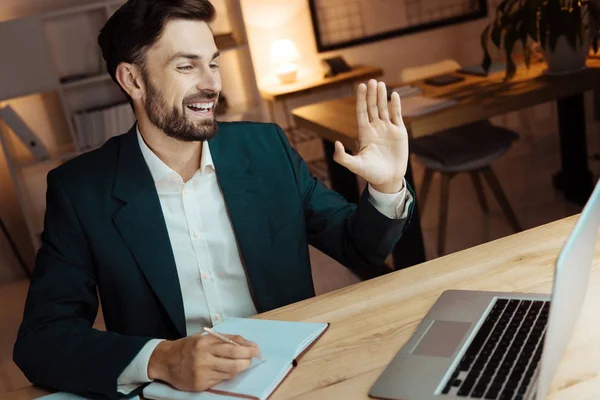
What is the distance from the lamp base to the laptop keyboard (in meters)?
3.98

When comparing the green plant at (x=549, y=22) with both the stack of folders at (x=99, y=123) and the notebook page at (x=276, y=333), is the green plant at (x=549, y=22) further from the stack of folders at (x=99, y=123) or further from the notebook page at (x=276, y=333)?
the stack of folders at (x=99, y=123)

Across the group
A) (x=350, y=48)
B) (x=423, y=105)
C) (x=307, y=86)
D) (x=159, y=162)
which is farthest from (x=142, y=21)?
(x=350, y=48)

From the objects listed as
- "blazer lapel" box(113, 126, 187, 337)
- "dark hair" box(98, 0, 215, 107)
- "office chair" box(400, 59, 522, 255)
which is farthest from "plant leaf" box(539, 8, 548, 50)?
"blazer lapel" box(113, 126, 187, 337)

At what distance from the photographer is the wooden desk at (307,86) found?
191 inches

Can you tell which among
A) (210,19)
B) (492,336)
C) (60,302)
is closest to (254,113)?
(210,19)

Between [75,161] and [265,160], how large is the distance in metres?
0.44

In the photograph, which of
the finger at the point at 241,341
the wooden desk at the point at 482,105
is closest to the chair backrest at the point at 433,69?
the wooden desk at the point at 482,105

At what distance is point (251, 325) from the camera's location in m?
1.26

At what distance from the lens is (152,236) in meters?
1.48

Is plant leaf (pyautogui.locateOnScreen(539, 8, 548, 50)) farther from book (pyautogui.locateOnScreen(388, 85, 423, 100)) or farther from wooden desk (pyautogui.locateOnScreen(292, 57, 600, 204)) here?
book (pyautogui.locateOnScreen(388, 85, 423, 100))

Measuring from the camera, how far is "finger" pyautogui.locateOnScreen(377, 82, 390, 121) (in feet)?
4.71

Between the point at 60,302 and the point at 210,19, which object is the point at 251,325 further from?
the point at 210,19

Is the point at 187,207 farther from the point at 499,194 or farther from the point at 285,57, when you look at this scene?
the point at 285,57

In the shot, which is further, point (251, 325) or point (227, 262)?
point (227, 262)
